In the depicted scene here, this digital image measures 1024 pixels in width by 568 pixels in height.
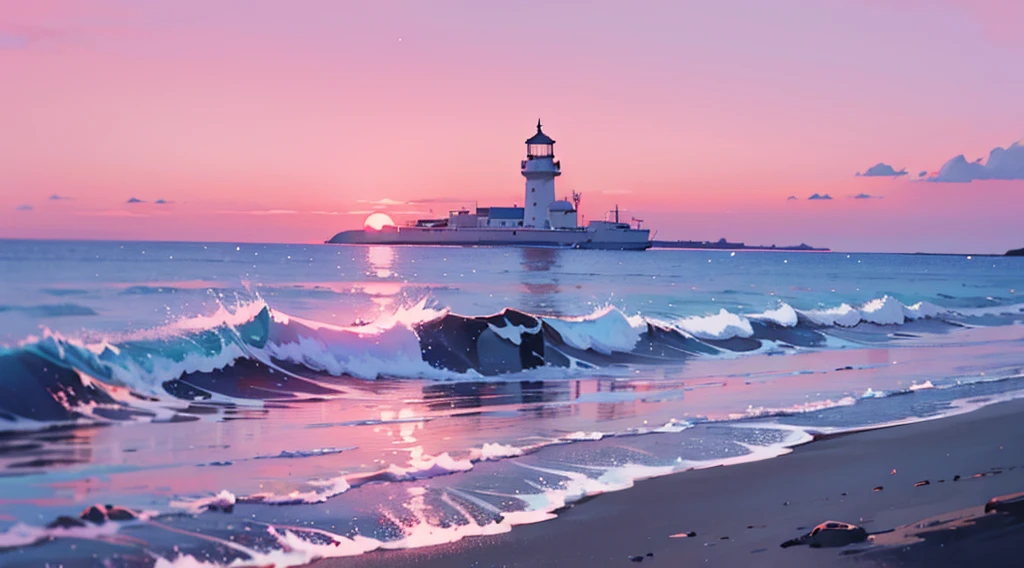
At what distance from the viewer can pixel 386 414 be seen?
7.65 metres

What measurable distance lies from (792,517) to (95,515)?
316 cm

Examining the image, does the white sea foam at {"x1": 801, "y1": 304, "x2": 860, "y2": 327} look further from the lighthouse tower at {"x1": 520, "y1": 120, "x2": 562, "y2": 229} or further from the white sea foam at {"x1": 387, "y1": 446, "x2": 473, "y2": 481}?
the lighthouse tower at {"x1": 520, "y1": 120, "x2": 562, "y2": 229}

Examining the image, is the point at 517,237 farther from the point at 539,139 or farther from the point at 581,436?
the point at 581,436

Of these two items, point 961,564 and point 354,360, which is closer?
point 961,564

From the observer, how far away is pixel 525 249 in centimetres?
10400

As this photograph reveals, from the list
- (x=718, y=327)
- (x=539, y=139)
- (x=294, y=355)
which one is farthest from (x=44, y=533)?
(x=539, y=139)

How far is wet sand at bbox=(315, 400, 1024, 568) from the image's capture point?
141 inches

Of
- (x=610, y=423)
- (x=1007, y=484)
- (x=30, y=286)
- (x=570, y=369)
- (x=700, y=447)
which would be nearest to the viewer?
(x=1007, y=484)

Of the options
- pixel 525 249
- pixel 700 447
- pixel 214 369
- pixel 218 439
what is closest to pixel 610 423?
pixel 700 447

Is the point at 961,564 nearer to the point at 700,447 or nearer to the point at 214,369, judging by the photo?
the point at 700,447

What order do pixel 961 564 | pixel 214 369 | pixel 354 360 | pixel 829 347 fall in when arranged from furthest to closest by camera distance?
pixel 829 347 → pixel 354 360 → pixel 214 369 → pixel 961 564

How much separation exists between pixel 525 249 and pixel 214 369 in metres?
94.6

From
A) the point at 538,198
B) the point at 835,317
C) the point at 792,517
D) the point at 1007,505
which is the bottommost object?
the point at 835,317

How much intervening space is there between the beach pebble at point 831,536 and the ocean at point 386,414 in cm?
122
